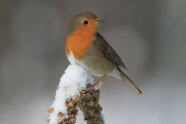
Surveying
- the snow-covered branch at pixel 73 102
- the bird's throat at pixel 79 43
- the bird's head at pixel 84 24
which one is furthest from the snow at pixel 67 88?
the bird's head at pixel 84 24

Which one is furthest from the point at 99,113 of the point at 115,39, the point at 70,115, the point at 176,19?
the point at 176,19

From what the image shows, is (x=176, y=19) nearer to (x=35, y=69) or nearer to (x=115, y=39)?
(x=115, y=39)

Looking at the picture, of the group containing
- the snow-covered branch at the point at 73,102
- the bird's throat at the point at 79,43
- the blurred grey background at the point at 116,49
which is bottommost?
the snow-covered branch at the point at 73,102

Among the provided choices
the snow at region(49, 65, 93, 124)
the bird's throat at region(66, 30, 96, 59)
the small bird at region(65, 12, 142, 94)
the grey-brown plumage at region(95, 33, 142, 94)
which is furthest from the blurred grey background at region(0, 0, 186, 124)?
the snow at region(49, 65, 93, 124)

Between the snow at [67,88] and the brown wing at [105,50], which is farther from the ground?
the brown wing at [105,50]

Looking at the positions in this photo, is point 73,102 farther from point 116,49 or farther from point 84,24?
point 116,49

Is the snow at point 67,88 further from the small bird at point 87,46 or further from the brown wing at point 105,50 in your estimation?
the brown wing at point 105,50

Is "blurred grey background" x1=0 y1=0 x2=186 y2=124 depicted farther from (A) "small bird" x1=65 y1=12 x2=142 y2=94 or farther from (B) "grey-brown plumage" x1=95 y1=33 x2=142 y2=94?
(A) "small bird" x1=65 y1=12 x2=142 y2=94
